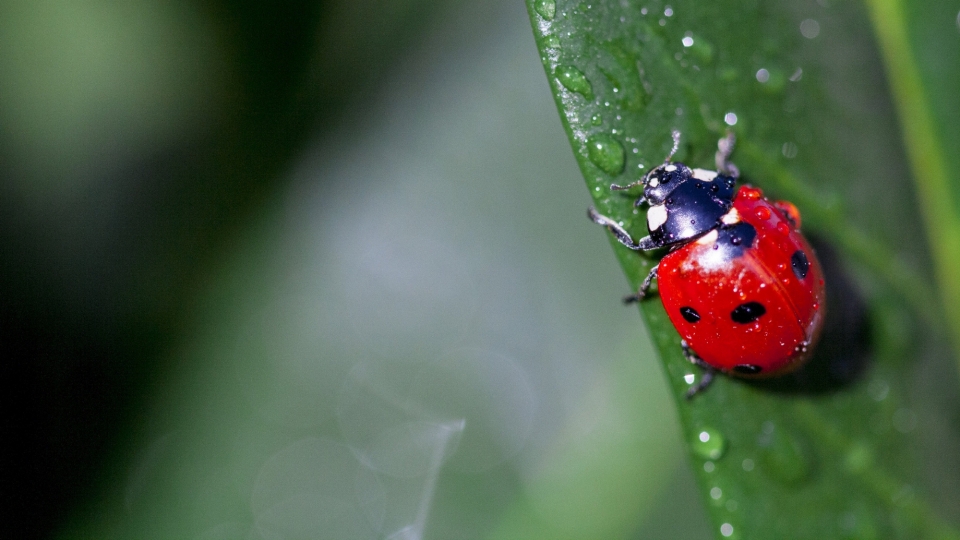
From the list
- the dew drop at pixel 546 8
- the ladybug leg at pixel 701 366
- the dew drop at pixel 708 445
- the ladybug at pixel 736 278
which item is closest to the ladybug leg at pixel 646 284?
the ladybug at pixel 736 278

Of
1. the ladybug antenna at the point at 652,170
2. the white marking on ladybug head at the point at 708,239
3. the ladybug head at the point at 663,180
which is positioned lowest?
the white marking on ladybug head at the point at 708,239

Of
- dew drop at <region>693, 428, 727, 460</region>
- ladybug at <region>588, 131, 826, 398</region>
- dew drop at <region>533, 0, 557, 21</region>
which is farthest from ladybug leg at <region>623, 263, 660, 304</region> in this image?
dew drop at <region>533, 0, 557, 21</region>

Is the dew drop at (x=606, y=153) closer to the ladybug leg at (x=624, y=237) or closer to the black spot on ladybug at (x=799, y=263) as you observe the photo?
the ladybug leg at (x=624, y=237)

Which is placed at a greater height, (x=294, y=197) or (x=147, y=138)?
(x=147, y=138)

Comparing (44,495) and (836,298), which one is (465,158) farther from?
(44,495)

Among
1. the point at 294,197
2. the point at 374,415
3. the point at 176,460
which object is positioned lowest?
the point at 374,415

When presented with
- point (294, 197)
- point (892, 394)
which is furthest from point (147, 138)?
point (892, 394)
